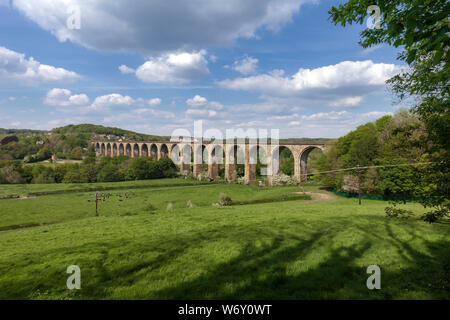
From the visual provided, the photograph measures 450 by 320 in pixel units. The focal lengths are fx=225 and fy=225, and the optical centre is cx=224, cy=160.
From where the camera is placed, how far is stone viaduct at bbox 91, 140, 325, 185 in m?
42.3

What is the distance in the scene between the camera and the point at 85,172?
57.5 m

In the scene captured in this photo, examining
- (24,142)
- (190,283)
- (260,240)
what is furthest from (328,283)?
(24,142)

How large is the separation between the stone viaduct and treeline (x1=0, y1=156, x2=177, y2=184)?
600cm

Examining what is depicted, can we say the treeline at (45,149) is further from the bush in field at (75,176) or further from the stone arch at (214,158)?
the stone arch at (214,158)

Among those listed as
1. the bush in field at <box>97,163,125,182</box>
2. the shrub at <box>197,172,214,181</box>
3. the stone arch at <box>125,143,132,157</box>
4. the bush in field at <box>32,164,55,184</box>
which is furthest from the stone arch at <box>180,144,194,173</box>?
the bush in field at <box>32,164,55,184</box>

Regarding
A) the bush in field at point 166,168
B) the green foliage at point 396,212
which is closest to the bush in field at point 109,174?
the bush in field at point 166,168

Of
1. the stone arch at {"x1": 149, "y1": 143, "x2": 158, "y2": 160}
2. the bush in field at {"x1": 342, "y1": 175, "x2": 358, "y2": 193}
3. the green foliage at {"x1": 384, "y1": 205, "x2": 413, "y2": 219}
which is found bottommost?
the bush in field at {"x1": 342, "y1": 175, "x2": 358, "y2": 193}

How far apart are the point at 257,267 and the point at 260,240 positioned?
6.87 ft

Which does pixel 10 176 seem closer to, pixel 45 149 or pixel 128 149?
pixel 128 149

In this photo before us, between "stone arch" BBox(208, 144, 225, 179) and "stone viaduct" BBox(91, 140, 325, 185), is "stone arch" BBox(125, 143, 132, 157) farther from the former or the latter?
"stone arch" BBox(208, 144, 225, 179)

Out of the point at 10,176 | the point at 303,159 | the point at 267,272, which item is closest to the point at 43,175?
the point at 10,176

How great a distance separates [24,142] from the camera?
10169 centimetres
